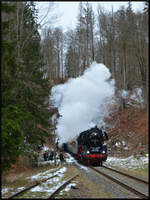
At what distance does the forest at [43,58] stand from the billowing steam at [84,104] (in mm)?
1516

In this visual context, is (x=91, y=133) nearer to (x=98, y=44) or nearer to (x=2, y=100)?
(x=2, y=100)

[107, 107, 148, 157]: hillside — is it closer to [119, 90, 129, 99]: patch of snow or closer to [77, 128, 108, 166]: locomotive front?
[119, 90, 129, 99]: patch of snow

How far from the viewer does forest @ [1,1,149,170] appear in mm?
7700

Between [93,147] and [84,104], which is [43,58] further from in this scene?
[93,147]

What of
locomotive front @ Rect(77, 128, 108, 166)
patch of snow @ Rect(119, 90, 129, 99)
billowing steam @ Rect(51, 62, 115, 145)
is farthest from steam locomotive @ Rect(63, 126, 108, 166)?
patch of snow @ Rect(119, 90, 129, 99)

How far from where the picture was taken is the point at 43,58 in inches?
771

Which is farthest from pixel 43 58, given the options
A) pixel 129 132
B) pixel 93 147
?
pixel 129 132

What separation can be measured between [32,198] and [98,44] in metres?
34.3

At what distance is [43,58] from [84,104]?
577 cm

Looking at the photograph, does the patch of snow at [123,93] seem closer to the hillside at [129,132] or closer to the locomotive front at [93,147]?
the hillside at [129,132]

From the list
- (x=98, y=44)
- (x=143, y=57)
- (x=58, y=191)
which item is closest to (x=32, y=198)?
(x=58, y=191)

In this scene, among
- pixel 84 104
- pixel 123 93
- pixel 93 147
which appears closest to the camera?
pixel 93 147

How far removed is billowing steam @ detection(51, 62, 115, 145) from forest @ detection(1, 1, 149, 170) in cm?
152

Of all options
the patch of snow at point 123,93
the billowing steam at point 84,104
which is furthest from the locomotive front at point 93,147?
the patch of snow at point 123,93
